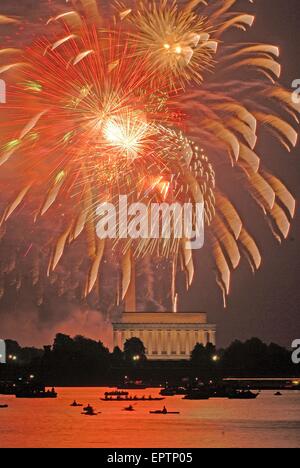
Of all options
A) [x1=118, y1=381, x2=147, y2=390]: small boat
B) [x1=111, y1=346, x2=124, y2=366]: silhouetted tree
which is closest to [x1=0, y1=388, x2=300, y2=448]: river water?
[x1=118, y1=381, x2=147, y2=390]: small boat

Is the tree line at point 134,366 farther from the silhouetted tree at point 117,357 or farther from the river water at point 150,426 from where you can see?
the river water at point 150,426

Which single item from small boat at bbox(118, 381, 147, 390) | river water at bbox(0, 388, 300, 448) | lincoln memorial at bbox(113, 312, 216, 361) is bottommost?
river water at bbox(0, 388, 300, 448)

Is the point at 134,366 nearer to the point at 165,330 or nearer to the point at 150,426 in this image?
the point at 165,330

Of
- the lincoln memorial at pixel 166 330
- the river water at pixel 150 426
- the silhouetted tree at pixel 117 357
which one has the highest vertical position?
the lincoln memorial at pixel 166 330

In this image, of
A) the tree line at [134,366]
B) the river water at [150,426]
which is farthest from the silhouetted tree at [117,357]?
the river water at [150,426]

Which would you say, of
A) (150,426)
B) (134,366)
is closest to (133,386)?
(134,366)

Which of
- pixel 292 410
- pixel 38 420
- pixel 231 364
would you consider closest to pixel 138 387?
pixel 231 364

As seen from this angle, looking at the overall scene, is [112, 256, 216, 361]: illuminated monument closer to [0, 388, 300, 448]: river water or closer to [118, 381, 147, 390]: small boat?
[118, 381, 147, 390]: small boat
